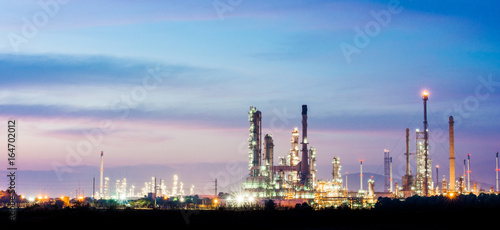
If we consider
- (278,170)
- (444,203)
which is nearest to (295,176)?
(278,170)

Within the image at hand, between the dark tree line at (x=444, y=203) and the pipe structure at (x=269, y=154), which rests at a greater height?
the pipe structure at (x=269, y=154)

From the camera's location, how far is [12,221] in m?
57.4

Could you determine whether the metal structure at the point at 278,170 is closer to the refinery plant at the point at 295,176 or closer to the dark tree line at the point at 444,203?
the refinery plant at the point at 295,176

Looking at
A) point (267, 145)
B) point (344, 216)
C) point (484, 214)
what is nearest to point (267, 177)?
point (267, 145)

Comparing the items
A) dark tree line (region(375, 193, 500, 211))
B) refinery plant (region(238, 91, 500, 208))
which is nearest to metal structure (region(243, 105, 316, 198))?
refinery plant (region(238, 91, 500, 208))

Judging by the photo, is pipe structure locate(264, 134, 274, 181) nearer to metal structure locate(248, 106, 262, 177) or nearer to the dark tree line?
metal structure locate(248, 106, 262, 177)

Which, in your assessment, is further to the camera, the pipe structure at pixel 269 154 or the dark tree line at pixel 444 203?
the pipe structure at pixel 269 154

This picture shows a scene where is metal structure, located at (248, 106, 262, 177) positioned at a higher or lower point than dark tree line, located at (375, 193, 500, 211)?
higher

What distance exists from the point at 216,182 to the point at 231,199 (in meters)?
12.1

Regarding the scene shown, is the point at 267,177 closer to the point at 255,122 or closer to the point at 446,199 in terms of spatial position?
the point at 255,122

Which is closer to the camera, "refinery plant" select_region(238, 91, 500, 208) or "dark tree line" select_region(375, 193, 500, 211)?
"dark tree line" select_region(375, 193, 500, 211)

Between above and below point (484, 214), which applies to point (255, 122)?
above

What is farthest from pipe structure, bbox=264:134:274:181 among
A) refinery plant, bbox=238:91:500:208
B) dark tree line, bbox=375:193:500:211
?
dark tree line, bbox=375:193:500:211

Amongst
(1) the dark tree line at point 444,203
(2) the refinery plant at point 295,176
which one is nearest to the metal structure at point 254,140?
(2) the refinery plant at point 295,176
